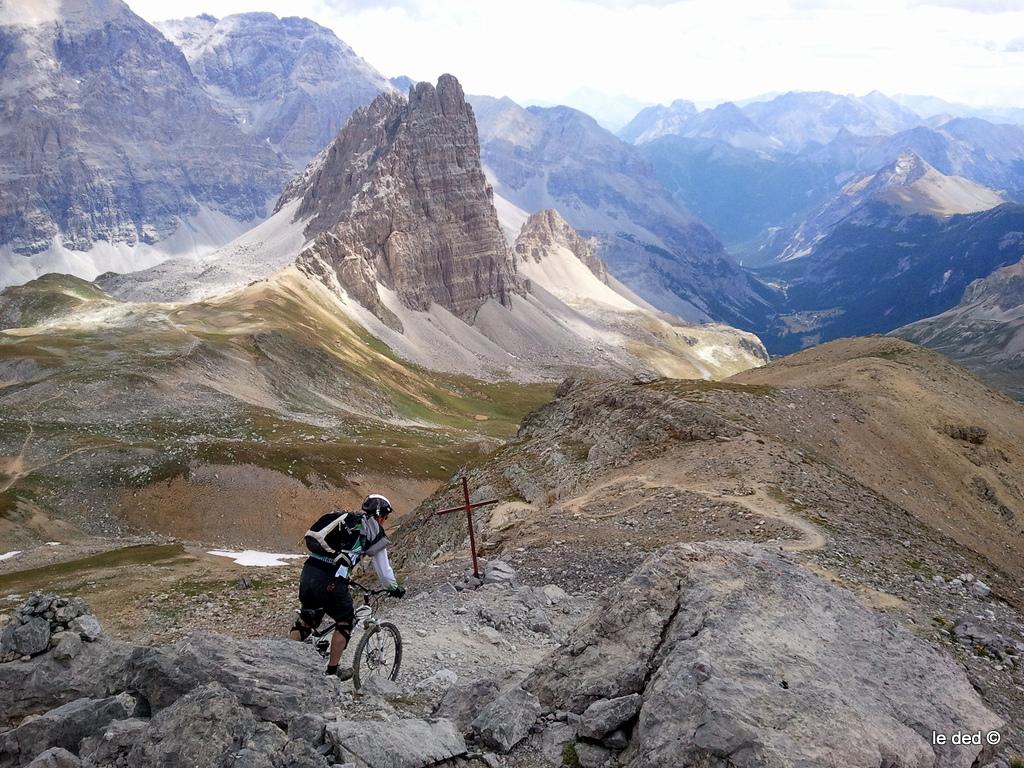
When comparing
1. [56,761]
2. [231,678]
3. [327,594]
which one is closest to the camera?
[56,761]

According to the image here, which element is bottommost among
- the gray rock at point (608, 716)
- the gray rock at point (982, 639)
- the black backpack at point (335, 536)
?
the gray rock at point (982, 639)

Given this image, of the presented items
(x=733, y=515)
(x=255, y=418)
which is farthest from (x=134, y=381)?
(x=733, y=515)

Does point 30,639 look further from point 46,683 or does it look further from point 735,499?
point 735,499

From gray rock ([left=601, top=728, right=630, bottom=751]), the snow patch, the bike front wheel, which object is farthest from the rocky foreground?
the snow patch

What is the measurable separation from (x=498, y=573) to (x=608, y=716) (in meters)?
13.5

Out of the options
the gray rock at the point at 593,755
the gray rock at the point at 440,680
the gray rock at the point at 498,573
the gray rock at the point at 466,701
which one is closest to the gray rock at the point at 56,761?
the gray rock at the point at 466,701

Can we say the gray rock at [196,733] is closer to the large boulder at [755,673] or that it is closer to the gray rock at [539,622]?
the large boulder at [755,673]

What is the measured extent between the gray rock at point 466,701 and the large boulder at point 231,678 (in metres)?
2.12

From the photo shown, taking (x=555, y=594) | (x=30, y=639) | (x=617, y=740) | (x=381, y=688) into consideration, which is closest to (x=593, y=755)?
(x=617, y=740)

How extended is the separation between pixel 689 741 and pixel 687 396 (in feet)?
100

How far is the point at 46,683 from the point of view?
1627 centimetres

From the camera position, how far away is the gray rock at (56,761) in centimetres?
1144

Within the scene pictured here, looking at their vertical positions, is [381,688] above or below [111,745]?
below

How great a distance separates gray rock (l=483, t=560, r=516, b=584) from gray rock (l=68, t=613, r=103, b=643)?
11735 mm
